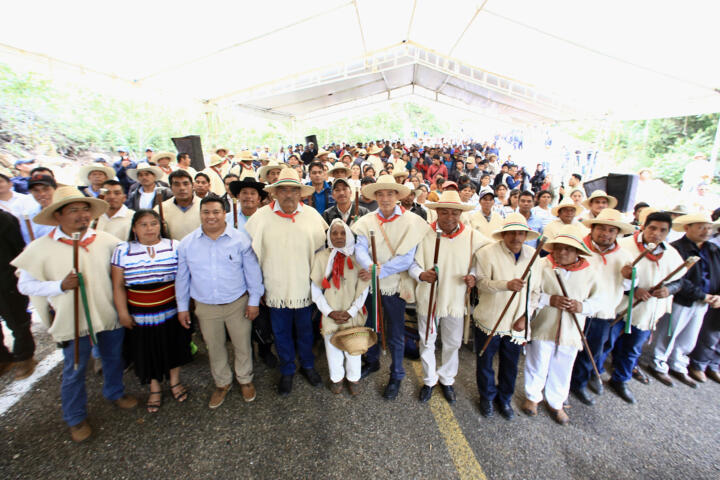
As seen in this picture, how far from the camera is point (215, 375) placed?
324cm

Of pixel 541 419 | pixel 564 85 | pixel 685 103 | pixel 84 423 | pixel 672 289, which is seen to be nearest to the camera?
pixel 84 423

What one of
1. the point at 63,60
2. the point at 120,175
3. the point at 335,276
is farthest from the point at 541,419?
the point at 63,60

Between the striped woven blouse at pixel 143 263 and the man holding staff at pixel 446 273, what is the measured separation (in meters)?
2.43

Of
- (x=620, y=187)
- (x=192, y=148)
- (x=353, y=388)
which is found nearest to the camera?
(x=353, y=388)

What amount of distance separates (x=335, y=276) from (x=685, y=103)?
35.0 ft

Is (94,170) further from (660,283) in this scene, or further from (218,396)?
(660,283)

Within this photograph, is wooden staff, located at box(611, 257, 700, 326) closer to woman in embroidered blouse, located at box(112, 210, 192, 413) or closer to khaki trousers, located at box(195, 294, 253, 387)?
khaki trousers, located at box(195, 294, 253, 387)

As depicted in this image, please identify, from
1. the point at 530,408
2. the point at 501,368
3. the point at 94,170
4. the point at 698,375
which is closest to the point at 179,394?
the point at 501,368

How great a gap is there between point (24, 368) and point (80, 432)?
5.39ft

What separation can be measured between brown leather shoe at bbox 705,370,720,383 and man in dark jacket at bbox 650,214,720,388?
0.86 ft

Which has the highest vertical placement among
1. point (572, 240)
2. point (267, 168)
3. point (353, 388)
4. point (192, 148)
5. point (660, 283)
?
point (192, 148)

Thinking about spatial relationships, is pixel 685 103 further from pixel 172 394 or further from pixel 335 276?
pixel 172 394

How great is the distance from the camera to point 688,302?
3.59 meters

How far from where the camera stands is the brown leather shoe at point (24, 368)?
11.5 feet
